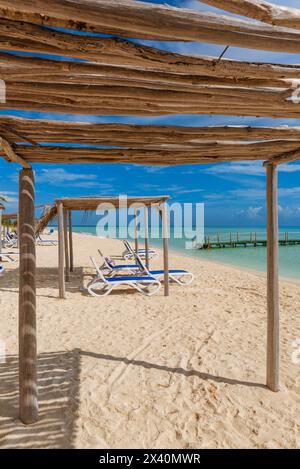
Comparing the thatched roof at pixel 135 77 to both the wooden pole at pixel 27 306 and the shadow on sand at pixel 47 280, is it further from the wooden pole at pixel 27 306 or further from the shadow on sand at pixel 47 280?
the shadow on sand at pixel 47 280

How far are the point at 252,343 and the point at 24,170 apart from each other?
147 inches

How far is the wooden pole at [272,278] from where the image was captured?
3189 mm

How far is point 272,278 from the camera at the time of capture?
328cm

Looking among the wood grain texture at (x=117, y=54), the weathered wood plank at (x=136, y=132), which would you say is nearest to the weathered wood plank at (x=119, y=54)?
the wood grain texture at (x=117, y=54)

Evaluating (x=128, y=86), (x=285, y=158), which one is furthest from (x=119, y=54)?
(x=285, y=158)

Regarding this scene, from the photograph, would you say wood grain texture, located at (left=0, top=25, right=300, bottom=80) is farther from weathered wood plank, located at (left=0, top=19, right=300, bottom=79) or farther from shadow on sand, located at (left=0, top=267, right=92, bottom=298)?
shadow on sand, located at (left=0, top=267, right=92, bottom=298)

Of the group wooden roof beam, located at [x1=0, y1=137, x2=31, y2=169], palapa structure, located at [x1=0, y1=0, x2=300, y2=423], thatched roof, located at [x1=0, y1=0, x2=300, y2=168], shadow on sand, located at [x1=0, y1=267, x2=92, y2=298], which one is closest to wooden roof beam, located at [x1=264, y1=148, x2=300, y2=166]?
palapa structure, located at [x1=0, y1=0, x2=300, y2=423]

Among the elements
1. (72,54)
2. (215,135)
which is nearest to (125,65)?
(72,54)

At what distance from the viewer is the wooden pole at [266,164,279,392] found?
3.19 m

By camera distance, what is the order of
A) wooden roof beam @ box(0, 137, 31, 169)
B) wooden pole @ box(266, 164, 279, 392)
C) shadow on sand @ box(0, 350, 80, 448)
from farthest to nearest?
wooden pole @ box(266, 164, 279, 392)
shadow on sand @ box(0, 350, 80, 448)
wooden roof beam @ box(0, 137, 31, 169)

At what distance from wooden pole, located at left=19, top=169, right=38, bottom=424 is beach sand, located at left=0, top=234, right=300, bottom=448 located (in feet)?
0.68

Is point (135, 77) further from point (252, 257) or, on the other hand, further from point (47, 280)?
point (252, 257)

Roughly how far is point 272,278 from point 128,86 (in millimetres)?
2432
